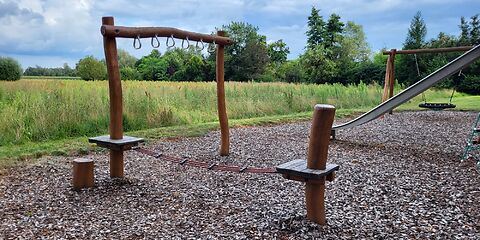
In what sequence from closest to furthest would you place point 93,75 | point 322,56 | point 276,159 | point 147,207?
point 147,207 < point 276,159 < point 93,75 < point 322,56

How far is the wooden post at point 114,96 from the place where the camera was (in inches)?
156

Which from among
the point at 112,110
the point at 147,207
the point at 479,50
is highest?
the point at 479,50

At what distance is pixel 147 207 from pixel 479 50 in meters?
4.09

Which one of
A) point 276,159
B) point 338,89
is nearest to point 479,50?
point 276,159

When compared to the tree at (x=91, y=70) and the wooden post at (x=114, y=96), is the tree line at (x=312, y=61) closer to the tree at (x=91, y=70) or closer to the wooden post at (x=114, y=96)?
the tree at (x=91, y=70)

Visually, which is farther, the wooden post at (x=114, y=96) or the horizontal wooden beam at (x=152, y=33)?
the wooden post at (x=114, y=96)

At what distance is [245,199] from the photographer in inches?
144

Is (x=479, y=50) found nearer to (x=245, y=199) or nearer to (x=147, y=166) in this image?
(x=245, y=199)

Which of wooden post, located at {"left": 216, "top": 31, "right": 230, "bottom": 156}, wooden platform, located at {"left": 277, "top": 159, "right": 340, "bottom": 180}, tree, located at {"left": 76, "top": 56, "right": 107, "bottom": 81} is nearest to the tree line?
tree, located at {"left": 76, "top": 56, "right": 107, "bottom": 81}

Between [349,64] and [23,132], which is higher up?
[349,64]

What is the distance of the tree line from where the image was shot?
20.7m

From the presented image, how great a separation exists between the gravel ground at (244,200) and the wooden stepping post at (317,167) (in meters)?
0.16

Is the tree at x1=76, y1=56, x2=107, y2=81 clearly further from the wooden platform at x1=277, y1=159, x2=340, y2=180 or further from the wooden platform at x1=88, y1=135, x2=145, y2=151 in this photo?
the wooden platform at x1=277, y1=159, x2=340, y2=180

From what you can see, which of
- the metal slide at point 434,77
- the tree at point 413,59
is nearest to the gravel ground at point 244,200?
the metal slide at point 434,77
